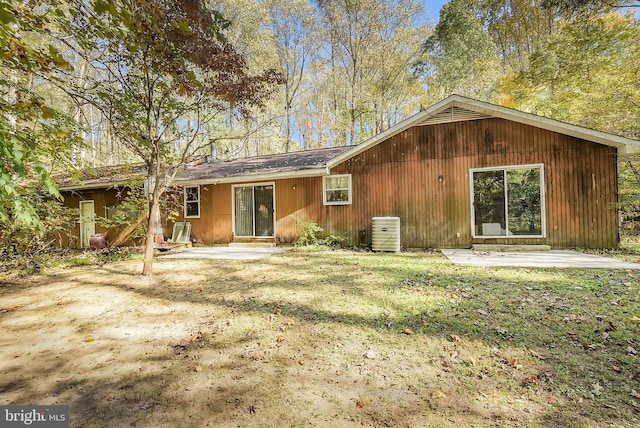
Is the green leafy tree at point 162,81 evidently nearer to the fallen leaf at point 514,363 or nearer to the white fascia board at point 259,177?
the white fascia board at point 259,177

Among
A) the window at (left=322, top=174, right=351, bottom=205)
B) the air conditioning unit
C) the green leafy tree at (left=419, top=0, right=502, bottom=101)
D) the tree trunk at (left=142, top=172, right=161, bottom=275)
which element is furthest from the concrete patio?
the green leafy tree at (left=419, top=0, right=502, bottom=101)

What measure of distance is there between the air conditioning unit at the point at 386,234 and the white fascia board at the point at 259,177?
2.34 m

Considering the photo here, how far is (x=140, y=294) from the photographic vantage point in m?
4.79

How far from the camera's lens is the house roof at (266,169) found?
952 cm

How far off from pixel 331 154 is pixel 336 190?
6.20 feet

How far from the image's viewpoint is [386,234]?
8391 mm

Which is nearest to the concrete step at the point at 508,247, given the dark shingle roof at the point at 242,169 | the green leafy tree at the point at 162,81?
the dark shingle roof at the point at 242,169

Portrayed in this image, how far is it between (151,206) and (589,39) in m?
17.4

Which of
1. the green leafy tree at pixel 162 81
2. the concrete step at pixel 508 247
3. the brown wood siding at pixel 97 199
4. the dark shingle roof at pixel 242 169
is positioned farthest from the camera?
the brown wood siding at pixel 97 199

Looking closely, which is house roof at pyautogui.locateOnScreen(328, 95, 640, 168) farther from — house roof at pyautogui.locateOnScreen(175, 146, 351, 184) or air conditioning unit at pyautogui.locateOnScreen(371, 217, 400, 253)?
air conditioning unit at pyautogui.locateOnScreen(371, 217, 400, 253)

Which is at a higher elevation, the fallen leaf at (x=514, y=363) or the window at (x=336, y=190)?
the window at (x=336, y=190)

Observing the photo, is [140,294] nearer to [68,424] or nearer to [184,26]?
[68,424]

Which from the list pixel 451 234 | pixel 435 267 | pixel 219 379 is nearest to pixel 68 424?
pixel 219 379

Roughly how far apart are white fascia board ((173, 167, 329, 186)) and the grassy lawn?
502 cm
